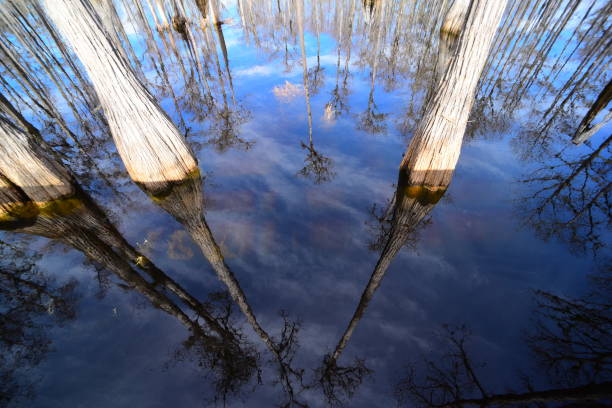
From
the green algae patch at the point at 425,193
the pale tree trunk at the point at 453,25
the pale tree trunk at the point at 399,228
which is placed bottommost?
the pale tree trunk at the point at 399,228

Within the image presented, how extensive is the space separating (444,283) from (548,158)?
479 cm

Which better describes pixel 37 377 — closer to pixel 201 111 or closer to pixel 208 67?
pixel 201 111

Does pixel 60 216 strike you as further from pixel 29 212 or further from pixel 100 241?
pixel 100 241

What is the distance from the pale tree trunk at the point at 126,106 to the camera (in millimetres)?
3771

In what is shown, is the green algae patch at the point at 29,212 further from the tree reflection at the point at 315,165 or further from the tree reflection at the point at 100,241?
the tree reflection at the point at 315,165

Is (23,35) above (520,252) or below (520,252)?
above

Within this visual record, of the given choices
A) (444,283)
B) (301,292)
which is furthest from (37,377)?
(444,283)

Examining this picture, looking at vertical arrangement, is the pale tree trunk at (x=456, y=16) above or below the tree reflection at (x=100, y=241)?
above

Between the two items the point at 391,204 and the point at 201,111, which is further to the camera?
the point at 201,111

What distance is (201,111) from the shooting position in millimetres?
9359

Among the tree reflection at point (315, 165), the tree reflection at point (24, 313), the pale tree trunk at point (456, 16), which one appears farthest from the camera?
the tree reflection at point (315, 165)

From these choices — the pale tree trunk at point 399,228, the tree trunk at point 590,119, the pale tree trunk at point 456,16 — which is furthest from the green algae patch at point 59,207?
the tree trunk at point 590,119

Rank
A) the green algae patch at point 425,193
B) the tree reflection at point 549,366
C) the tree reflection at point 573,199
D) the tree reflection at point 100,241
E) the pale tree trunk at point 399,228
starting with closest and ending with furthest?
the tree reflection at point 549,366 → the tree reflection at point 100,241 → the pale tree trunk at point 399,228 → the tree reflection at point 573,199 → the green algae patch at point 425,193

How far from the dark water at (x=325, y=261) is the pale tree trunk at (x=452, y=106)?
81cm
